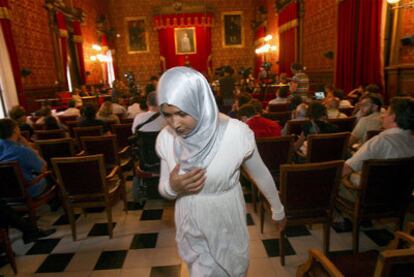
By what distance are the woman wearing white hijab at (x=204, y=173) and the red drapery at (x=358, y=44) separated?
609 cm

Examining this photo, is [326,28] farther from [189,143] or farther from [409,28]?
[189,143]

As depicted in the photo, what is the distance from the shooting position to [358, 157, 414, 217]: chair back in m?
2.06

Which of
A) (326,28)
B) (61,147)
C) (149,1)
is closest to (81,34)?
(149,1)

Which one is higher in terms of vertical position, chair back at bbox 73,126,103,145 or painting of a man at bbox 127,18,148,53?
painting of a man at bbox 127,18,148,53

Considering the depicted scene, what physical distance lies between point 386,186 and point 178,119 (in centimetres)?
193

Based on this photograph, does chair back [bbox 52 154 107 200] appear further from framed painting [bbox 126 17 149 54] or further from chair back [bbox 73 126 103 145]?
framed painting [bbox 126 17 149 54]

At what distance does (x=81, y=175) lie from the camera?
103 inches

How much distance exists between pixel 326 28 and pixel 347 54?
4.75 feet

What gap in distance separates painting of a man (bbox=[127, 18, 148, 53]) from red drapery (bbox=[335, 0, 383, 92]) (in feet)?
35.4

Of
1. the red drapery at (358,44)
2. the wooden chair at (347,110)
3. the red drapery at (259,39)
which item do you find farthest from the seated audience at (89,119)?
the red drapery at (259,39)

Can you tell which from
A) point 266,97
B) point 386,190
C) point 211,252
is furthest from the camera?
point 266,97

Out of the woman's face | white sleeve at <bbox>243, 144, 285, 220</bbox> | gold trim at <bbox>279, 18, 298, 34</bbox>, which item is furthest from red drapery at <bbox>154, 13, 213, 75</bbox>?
the woman's face

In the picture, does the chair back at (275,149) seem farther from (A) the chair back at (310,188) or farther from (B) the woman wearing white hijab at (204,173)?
(B) the woman wearing white hijab at (204,173)

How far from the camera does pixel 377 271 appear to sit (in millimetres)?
1009
